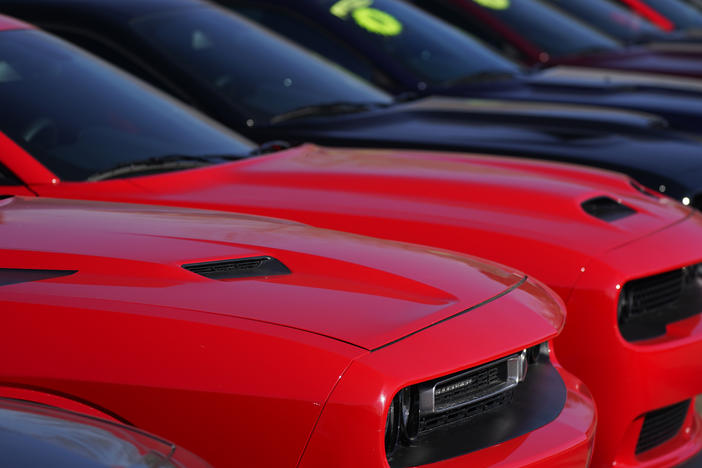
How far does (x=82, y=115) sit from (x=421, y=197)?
4.16ft

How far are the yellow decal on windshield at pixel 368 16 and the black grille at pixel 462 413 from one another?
4.55 meters

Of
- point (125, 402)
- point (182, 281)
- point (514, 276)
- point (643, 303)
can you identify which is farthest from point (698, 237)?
point (125, 402)

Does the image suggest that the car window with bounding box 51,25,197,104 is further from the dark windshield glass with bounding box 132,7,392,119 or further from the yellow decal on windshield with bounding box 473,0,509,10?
the yellow decal on windshield with bounding box 473,0,509,10

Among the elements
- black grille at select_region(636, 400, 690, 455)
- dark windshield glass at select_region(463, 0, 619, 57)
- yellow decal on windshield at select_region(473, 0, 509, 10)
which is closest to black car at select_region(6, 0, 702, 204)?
black grille at select_region(636, 400, 690, 455)

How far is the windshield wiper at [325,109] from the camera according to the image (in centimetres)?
527

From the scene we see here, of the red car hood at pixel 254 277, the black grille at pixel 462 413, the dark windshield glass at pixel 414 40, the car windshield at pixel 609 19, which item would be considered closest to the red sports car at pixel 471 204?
the red car hood at pixel 254 277

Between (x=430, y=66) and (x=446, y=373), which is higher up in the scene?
(x=446, y=373)

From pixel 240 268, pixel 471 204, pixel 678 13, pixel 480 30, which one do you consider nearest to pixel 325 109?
pixel 471 204

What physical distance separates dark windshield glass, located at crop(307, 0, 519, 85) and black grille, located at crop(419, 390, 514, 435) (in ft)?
14.2

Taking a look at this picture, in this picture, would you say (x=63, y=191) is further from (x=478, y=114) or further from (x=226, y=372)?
(x=478, y=114)

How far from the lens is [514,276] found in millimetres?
2912

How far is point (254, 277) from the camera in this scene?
2.58m

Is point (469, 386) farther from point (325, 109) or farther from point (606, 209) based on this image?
point (325, 109)

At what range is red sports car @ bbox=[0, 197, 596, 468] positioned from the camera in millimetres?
2189
